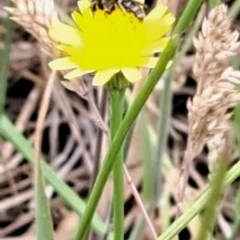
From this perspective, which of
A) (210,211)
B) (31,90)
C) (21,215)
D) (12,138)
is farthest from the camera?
(31,90)

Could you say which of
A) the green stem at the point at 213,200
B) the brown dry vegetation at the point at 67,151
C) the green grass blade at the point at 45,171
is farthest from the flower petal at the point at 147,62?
the brown dry vegetation at the point at 67,151

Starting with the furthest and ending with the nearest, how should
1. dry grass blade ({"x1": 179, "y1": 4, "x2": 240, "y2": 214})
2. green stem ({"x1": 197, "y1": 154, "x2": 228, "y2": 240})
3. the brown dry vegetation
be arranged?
the brown dry vegetation < dry grass blade ({"x1": 179, "y1": 4, "x2": 240, "y2": 214}) < green stem ({"x1": 197, "y1": 154, "x2": 228, "y2": 240})

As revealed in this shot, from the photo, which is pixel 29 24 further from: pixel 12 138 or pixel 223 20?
pixel 12 138

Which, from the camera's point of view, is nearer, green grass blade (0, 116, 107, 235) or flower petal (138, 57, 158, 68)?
flower petal (138, 57, 158, 68)

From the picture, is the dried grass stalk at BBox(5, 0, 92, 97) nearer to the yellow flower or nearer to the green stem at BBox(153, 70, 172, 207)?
the yellow flower

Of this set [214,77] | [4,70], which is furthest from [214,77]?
[4,70]


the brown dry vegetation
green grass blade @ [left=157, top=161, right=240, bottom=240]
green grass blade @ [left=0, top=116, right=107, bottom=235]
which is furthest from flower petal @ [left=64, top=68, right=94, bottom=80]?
the brown dry vegetation

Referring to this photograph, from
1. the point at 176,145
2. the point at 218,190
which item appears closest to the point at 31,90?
the point at 176,145

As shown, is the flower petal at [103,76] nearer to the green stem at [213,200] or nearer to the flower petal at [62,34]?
the flower petal at [62,34]
